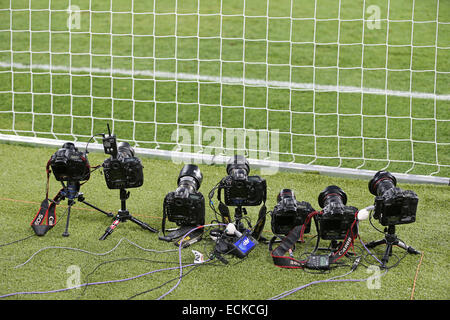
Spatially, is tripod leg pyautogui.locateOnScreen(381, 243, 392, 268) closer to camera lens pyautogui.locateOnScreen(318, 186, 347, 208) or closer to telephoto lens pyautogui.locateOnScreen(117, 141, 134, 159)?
camera lens pyautogui.locateOnScreen(318, 186, 347, 208)

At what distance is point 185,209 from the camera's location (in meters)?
5.79

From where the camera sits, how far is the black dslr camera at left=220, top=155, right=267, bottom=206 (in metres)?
5.77

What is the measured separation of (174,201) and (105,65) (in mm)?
4827

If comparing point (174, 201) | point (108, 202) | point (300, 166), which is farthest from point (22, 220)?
point (300, 166)

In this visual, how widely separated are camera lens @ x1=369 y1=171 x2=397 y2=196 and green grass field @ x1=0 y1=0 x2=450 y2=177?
5.81 ft

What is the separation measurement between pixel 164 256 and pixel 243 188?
3.05 feet

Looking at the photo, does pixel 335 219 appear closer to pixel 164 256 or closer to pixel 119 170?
pixel 164 256

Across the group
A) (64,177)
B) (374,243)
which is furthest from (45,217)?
(374,243)

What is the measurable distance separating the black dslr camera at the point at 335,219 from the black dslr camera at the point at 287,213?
0.19 meters

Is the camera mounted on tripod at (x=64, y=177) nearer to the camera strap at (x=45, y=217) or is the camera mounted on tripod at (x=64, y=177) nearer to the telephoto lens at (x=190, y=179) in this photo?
the camera strap at (x=45, y=217)

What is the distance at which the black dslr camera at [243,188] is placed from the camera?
577 centimetres

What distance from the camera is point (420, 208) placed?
22.0 feet

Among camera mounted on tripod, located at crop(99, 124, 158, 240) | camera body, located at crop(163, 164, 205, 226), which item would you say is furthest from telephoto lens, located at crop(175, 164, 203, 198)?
camera mounted on tripod, located at crop(99, 124, 158, 240)

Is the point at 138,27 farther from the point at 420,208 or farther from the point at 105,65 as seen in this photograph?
the point at 420,208
